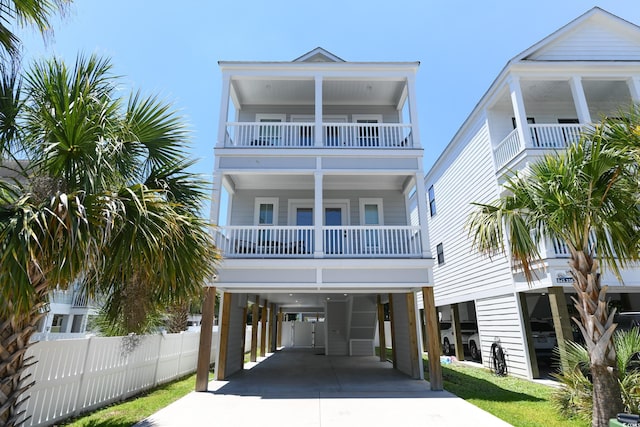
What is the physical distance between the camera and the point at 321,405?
6.94 metres

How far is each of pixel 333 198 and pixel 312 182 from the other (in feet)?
3.52

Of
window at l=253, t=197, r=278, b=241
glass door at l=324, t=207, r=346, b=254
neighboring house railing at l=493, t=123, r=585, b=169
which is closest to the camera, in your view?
glass door at l=324, t=207, r=346, b=254

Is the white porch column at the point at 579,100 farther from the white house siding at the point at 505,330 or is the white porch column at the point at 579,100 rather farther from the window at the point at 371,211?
the window at the point at 371,211

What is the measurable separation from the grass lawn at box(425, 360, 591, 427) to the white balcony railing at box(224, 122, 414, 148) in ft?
22.1

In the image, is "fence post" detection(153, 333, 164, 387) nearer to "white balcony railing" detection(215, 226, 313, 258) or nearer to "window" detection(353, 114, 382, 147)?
"white balcony railing" detection(215, 226, 313, 258)

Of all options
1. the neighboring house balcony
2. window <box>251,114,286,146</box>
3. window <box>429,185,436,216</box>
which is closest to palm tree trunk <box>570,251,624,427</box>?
the neighboring house balcony

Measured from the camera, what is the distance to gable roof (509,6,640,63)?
1202 cm

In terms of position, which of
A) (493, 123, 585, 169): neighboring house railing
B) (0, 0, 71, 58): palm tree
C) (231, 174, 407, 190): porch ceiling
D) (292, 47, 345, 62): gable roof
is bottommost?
(0, 0, 71, 58): palm tree

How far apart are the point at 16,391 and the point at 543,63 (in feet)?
47.9

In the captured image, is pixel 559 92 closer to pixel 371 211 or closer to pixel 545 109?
pixel 545 109

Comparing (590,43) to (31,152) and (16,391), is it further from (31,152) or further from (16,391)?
(16,391)

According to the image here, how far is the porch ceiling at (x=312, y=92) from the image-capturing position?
448 inches

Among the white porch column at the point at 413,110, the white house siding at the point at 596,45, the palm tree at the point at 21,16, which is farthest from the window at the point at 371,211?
the palm tree at the point at 21,16

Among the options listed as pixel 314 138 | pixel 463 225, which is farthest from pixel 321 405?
pixel 463 225
